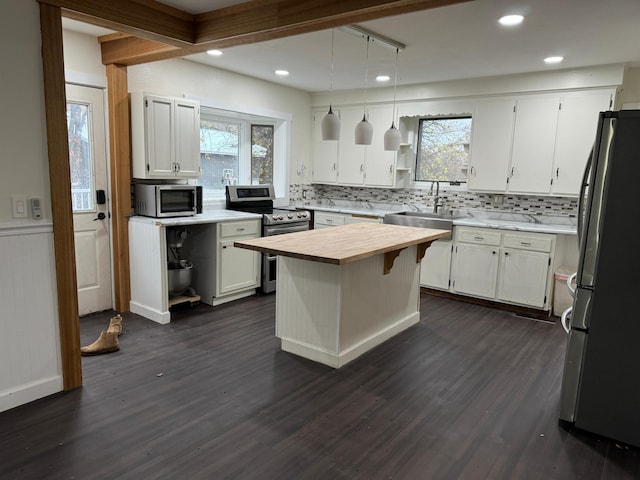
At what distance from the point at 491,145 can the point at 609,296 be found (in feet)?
9.33

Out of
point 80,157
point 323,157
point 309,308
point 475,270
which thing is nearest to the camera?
point 309,308

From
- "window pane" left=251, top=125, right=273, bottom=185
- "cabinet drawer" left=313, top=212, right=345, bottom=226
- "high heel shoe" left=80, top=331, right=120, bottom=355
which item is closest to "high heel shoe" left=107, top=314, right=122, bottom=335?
"high heel shoe" left=80, top=331, right=120, bottom=355

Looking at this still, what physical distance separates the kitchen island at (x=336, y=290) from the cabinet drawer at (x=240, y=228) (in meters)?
1.13

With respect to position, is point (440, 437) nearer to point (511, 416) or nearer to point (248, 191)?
point (511, 416)

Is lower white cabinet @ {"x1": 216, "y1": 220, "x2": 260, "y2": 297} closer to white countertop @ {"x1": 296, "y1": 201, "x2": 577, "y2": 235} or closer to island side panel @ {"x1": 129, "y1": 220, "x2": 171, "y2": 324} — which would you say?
island side panel @ {"x1": 129, "y1": 220, "x2": 171, "y2": 324}

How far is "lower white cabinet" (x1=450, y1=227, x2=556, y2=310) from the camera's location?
431cm

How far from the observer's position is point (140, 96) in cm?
384

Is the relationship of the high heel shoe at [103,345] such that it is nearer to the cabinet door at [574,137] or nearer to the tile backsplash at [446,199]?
the tile backsplash at [446,199]

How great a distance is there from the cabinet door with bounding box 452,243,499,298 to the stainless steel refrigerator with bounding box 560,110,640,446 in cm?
215

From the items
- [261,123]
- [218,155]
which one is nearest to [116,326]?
[218,155]

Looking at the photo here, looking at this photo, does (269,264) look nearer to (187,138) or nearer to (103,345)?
(187,138)

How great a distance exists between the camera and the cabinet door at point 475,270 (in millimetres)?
4574

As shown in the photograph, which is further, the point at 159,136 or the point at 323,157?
the point at 323,157

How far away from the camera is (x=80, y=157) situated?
382 cm
